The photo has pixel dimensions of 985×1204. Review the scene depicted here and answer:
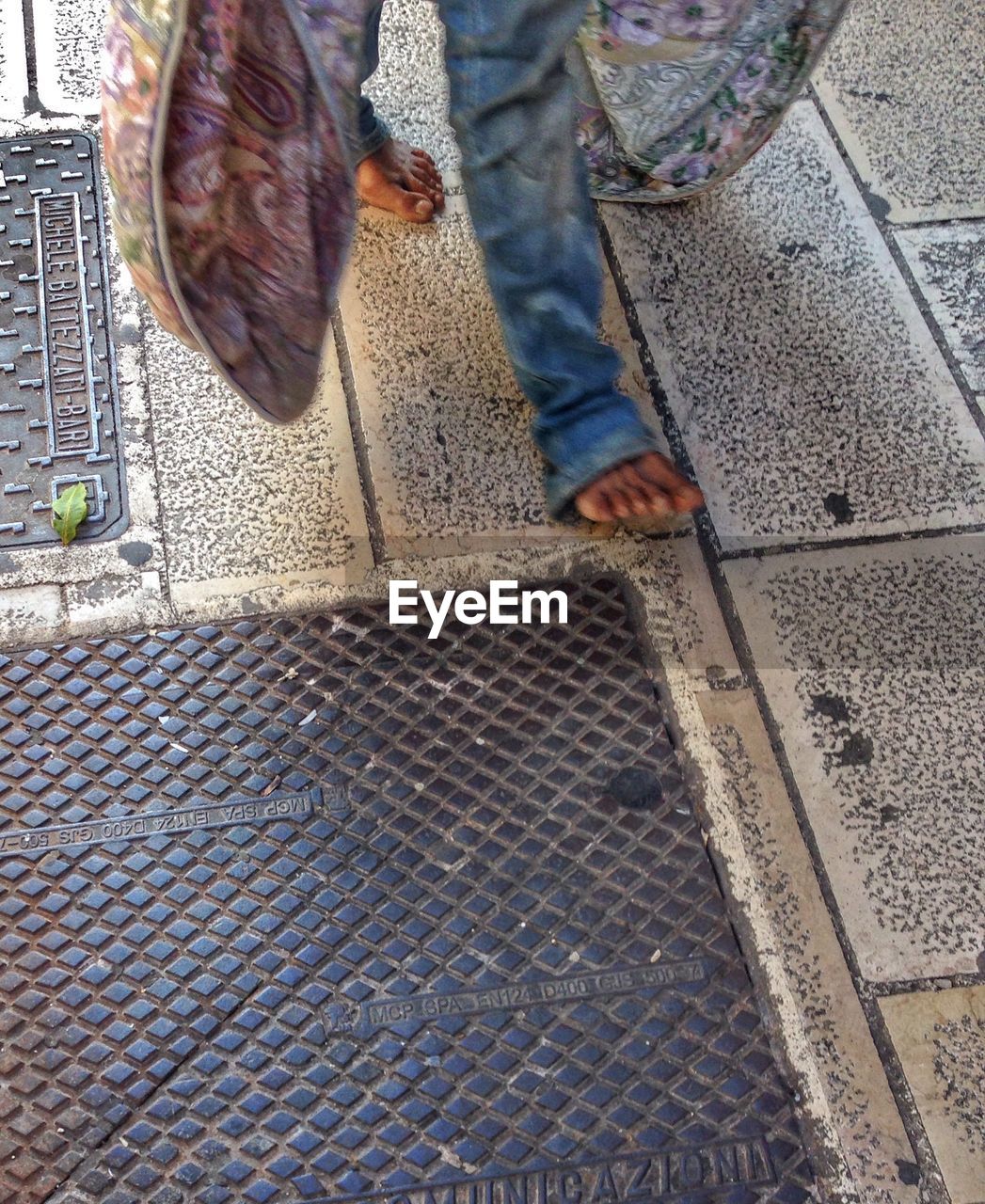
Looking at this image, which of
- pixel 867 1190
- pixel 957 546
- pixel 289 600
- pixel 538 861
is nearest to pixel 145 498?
pixel 289 600

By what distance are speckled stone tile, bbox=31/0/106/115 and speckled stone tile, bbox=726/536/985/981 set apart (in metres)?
1.75

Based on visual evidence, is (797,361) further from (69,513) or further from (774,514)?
(69,513)

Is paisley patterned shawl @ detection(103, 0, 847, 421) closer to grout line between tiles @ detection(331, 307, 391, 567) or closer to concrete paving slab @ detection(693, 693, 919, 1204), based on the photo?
grout line between tiles @ detection(331, 307, 391, 567)

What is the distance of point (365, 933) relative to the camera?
5.41 ft

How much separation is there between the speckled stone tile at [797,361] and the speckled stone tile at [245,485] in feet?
2.07

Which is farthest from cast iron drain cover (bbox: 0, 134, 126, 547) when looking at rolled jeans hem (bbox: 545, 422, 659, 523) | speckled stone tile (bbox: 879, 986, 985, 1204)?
speckled stone tile (bbox: 879, 986, 985, 1204)

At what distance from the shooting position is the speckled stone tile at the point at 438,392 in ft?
6.68

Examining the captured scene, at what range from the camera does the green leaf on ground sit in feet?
6.58

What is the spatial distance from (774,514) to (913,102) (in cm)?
116

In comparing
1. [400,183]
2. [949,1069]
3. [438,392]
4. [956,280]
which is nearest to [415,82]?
[400,183]

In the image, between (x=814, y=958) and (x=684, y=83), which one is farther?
(x=684, y=83)

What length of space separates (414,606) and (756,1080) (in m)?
0.87

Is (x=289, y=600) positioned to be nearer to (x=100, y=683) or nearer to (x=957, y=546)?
(x=100, y=683)

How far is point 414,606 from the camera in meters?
1.93
